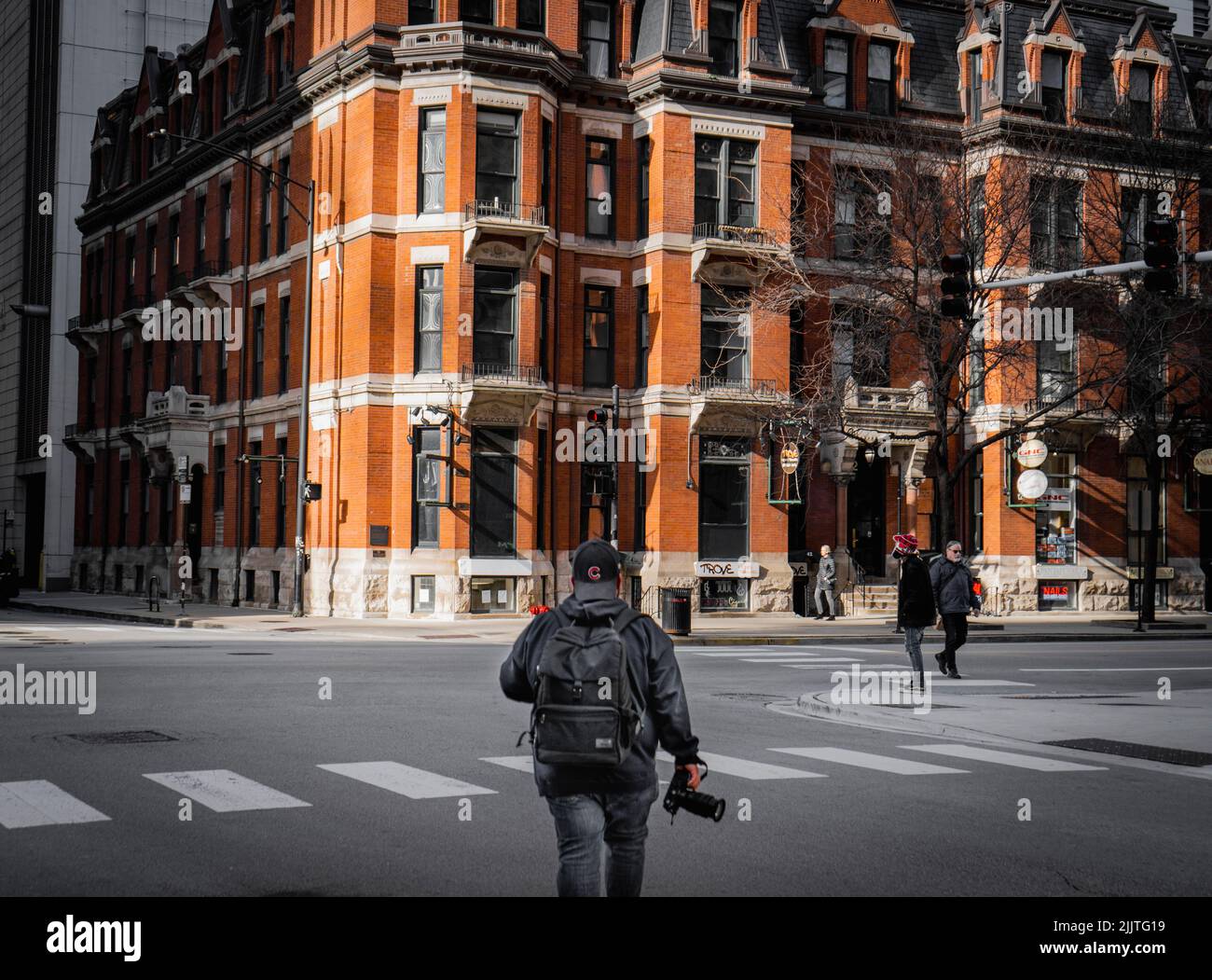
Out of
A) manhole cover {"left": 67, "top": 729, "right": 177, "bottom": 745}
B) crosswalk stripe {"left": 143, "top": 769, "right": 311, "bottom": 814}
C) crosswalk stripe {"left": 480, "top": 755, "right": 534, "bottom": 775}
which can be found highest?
manhole cover {"left": 67, "top": 729, "right": 177, "bottom": 745}

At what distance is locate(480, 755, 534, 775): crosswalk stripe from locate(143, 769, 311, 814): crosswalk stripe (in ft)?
7.00

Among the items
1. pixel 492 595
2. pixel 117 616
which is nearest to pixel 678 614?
pixel 492 595

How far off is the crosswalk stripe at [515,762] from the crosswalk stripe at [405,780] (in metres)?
0.74

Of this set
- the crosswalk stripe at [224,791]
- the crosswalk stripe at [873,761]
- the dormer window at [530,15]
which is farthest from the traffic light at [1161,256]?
the dormer window at [530,15]

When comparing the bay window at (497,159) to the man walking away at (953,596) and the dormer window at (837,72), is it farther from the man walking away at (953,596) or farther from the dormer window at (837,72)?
the man walking away at (953,596)

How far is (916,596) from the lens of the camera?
59.7ft

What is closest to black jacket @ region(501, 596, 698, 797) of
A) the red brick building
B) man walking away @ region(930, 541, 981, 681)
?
man walking away @ region(930, 541, 981, 681)

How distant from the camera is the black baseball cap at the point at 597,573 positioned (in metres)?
5.95

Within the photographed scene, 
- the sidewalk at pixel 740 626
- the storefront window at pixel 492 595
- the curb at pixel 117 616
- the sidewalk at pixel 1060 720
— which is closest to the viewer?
the sidewalk at pixel 1060 720

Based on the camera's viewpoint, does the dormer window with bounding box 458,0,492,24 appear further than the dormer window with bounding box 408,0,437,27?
No

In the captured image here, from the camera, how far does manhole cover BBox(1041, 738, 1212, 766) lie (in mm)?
12508

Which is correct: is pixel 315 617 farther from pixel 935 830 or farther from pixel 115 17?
pixel 115 17

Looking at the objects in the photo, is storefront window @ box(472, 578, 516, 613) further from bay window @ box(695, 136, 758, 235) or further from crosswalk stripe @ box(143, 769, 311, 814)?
crosswalk stripe @ box(143, 769, 311, 814)

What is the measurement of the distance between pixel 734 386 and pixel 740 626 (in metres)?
6.93
